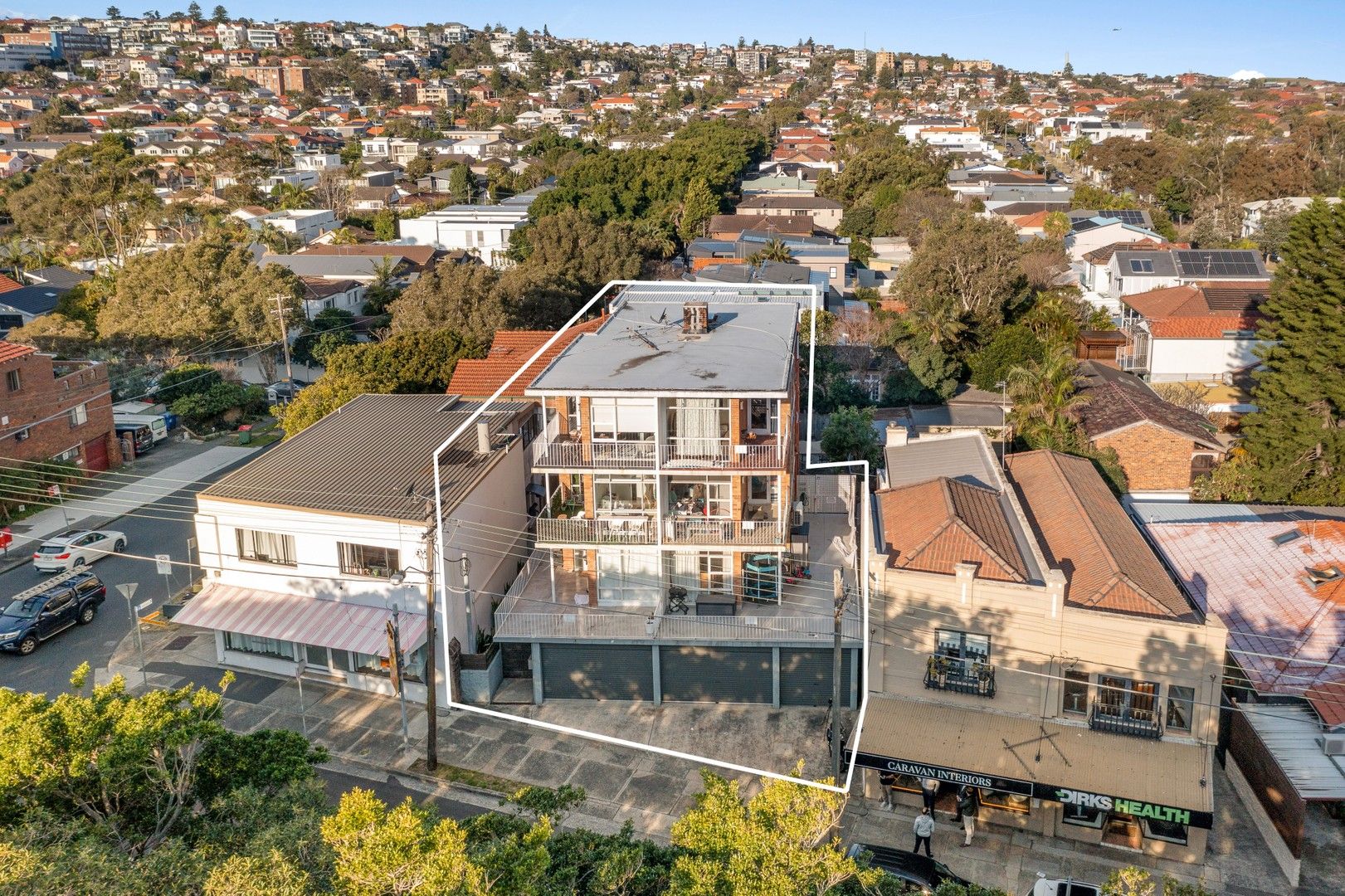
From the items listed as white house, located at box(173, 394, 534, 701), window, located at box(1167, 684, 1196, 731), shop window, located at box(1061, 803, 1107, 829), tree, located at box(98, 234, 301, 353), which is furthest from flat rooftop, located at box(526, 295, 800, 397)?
tree, located at box(98, 234, 301, 353)

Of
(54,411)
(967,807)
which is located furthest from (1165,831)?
(54,411)

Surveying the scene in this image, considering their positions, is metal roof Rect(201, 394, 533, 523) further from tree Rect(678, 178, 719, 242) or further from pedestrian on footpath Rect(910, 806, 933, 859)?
tree Rect(678, 178, 719, 242)

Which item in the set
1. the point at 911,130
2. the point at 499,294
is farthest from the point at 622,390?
the point at 911,130

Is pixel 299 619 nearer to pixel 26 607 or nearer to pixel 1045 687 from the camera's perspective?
pixel 26 607

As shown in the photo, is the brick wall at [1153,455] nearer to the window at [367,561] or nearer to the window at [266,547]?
the window at [367,561]

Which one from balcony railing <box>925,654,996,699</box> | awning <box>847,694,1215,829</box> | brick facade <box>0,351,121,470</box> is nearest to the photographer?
awning <box>847,694,1215,829</box>

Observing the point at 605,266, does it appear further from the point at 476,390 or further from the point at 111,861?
the point at 111,861
